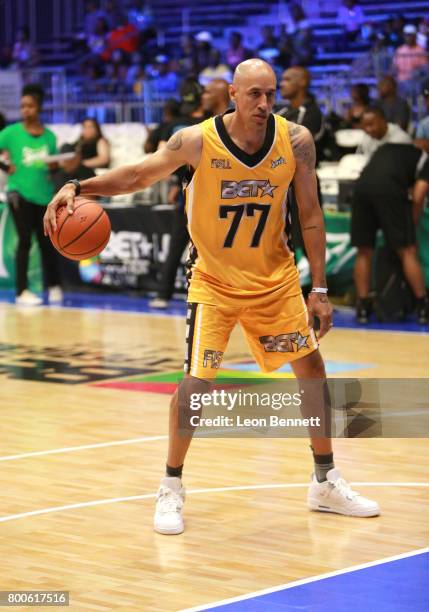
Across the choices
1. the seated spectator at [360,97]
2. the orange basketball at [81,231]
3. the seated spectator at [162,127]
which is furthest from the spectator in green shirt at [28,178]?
the orange basketball at [81,231]

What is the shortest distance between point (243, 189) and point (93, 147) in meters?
10.5

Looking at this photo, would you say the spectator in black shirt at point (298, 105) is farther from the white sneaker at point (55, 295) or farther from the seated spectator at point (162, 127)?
the white sneaker at point (55, 295)

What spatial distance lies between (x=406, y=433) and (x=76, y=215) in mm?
2923

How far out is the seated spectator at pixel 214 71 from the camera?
19922 mm

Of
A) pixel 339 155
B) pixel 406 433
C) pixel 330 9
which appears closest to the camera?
pixel 406 433

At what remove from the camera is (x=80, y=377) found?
30.4ft

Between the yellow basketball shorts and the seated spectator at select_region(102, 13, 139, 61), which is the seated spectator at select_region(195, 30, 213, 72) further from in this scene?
the yellow basketball shorts

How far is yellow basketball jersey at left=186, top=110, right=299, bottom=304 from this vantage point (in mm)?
5184

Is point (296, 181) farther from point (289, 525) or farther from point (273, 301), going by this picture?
point (289, 525)

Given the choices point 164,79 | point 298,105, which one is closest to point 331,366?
point 298,105

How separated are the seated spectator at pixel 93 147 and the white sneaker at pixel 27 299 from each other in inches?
83.1

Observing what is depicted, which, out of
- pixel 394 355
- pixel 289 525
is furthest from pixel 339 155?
pixel 289 525

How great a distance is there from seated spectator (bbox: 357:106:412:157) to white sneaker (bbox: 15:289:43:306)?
13.5ft

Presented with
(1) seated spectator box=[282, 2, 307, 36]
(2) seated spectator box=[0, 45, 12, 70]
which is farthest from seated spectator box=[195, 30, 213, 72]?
(2) seated spectator box=[0, 45, 12, 70]
